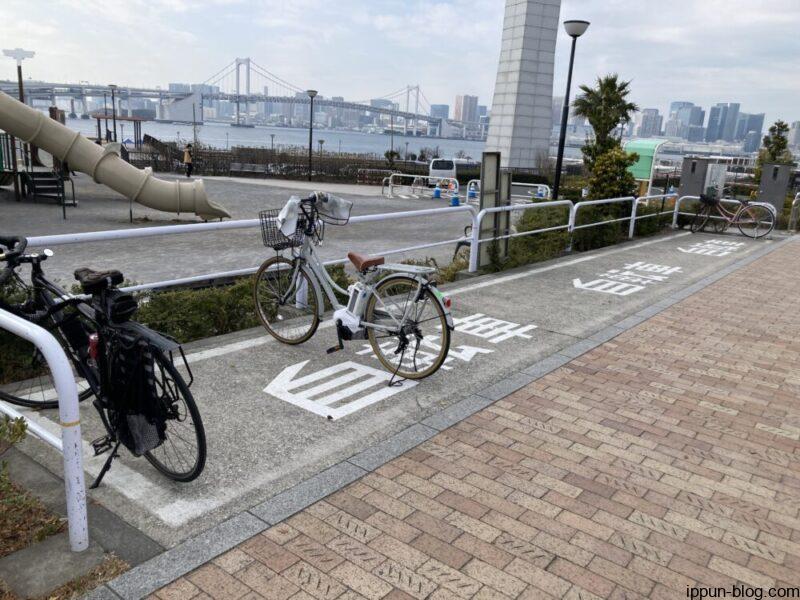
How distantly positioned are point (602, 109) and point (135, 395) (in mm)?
27633

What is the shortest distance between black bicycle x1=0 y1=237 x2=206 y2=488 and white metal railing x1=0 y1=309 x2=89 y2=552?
1.37ft

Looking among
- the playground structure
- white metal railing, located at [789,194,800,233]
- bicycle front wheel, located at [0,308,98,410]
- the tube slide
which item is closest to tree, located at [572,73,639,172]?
the playground structure

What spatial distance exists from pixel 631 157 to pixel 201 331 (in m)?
10.5

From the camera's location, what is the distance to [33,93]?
94.4 metres

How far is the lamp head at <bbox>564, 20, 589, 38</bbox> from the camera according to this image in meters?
14.6

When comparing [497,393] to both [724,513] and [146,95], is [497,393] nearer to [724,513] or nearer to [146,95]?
[724,513]

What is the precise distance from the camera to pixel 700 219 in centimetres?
1486

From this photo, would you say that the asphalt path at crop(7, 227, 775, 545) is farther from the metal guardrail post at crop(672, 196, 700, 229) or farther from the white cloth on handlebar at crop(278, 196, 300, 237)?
the metal guardrail post at crop(672, 196, 700, 229)

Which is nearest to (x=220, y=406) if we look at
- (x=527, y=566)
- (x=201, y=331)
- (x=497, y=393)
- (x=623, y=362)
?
(x=201, y=331)

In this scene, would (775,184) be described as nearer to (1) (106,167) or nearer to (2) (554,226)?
(2) (554,226)

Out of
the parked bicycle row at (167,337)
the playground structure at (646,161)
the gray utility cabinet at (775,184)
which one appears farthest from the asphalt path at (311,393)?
the playground structure at (646,161)

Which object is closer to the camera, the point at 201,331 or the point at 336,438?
the point at 336,438

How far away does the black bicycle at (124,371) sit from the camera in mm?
3072

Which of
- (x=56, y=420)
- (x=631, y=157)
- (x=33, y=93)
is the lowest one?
(x=56, y=420)
